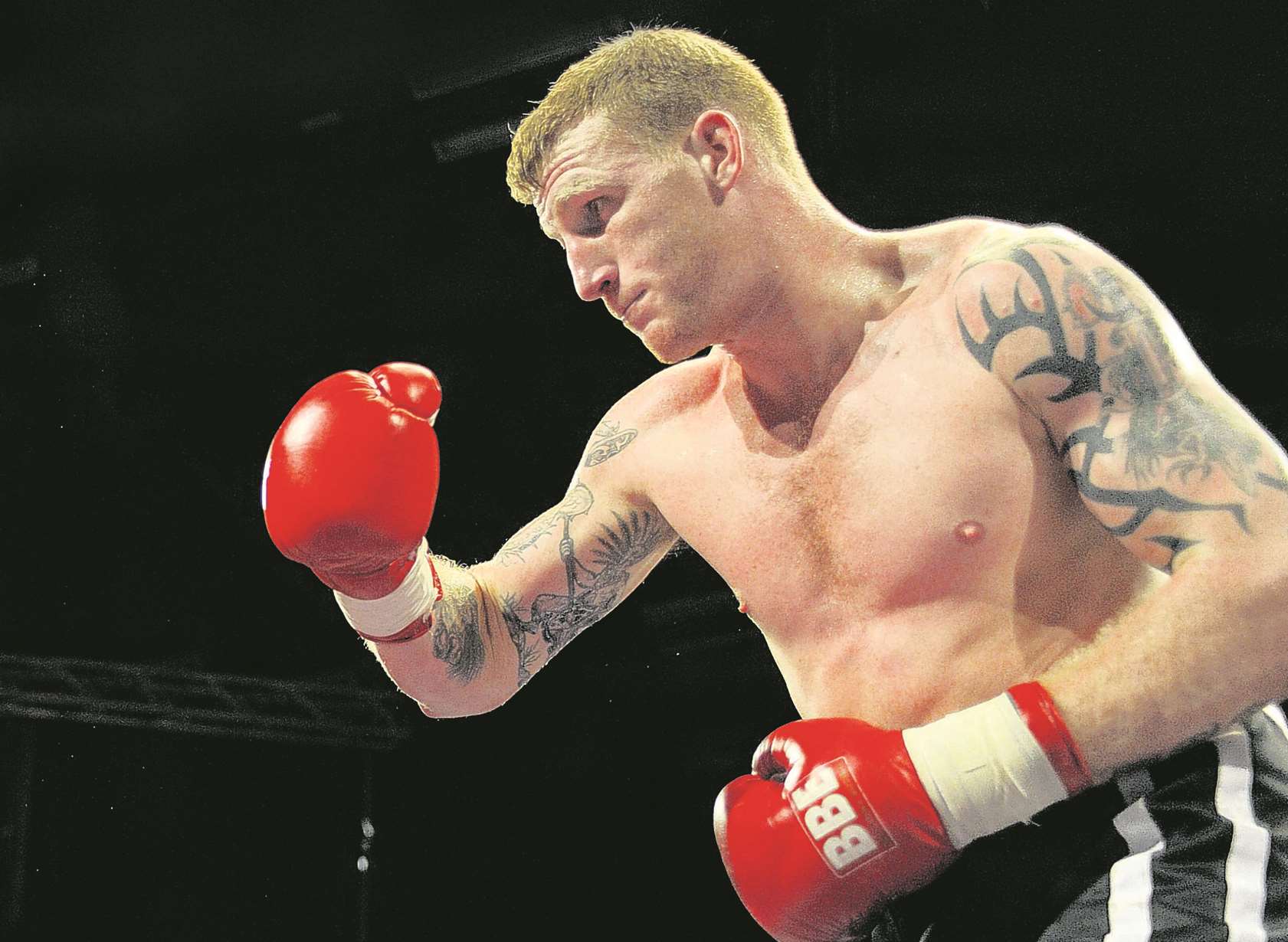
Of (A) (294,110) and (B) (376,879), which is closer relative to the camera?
(A) (294,110)

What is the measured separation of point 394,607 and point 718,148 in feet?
2.45

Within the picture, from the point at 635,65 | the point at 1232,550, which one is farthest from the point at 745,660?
the point at 1232,550

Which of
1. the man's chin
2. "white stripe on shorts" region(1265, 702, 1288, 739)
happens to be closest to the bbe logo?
"white stripe on shorts" region(1265, 702, 1288, 739)

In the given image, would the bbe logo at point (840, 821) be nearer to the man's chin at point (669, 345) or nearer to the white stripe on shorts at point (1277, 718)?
the white stripe on shorts at point (1277, 718)

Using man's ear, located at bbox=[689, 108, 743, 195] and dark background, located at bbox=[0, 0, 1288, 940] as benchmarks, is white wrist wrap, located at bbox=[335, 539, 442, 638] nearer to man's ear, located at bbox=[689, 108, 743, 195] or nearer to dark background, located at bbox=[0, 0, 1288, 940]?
man's ear, located at bbox=[689, 108, 743, 195]

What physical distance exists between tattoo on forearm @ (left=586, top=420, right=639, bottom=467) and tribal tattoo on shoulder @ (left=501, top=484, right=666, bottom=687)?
46 millimetres

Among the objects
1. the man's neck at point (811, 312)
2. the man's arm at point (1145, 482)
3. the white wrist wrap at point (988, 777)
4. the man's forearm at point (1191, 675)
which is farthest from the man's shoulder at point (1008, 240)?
the white wrist wrap at point (988, 777)

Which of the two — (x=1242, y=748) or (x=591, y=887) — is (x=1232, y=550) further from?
(x=591, y=887)

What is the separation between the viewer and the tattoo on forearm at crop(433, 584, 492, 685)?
168 centimetres

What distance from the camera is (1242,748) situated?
1204 millimetres

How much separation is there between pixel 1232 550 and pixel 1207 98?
2262mm

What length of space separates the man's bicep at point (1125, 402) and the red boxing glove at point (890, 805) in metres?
0.22

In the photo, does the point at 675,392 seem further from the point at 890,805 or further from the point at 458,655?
the point at 890,805

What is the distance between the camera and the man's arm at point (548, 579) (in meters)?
1.72
